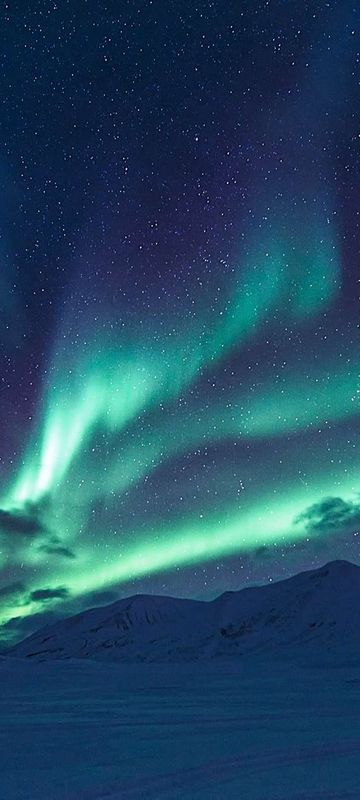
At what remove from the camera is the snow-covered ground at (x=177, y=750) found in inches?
370

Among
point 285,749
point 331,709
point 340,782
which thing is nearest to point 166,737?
point 285,749

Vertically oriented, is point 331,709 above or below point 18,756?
below

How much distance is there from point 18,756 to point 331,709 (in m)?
12.0

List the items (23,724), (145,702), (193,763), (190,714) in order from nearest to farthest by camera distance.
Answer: (193,763), (23,724), (190,714), (145,702)

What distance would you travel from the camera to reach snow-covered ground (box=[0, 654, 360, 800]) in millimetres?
9398

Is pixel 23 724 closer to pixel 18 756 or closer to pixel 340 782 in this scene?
pixel 18 756

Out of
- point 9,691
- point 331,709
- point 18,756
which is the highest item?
point 9,691

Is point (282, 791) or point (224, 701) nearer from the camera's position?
point (282, 791)

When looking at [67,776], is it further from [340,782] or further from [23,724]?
[23,724]

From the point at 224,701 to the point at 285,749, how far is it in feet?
37.1

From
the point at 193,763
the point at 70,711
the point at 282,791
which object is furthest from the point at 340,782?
the point at 70,711

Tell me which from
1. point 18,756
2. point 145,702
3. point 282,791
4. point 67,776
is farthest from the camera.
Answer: point 145,702

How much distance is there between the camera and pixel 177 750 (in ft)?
41.2

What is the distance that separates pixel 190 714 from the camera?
739 inches
